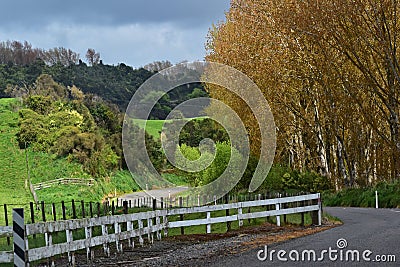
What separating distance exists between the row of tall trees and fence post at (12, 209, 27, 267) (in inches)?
767

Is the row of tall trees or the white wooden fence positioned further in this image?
the row of tall trees

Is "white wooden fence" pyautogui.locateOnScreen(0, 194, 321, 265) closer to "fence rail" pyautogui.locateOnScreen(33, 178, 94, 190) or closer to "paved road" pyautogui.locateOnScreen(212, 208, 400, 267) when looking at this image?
"paved road" pyautogui.locateOnScreen(212, 208, 400, 267)

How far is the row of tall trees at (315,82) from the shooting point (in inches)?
1131

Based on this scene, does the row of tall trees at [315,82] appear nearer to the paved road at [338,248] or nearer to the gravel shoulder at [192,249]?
the gravel shoulder at [192,249]

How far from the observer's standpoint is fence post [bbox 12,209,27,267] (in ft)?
28.7

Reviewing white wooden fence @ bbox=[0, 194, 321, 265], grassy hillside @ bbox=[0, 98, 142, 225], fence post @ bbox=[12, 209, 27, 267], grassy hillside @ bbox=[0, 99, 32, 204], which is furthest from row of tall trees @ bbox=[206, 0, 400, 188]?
grassy hillside @ bbox=[0, 99, 32, 204]

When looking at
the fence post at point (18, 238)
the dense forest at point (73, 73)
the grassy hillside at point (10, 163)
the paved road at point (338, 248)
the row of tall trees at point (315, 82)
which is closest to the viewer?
the fence post at point (18, 238)

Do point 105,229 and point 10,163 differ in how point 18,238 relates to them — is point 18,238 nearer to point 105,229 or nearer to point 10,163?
point 105,229

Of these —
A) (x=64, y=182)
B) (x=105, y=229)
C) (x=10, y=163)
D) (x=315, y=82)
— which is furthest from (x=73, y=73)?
(x=105, y=229)

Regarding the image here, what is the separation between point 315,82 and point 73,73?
102 meters

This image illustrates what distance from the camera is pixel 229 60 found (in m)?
40.1

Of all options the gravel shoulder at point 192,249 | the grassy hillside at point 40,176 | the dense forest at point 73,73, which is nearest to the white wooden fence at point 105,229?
the gravel shoulder at point 192,249

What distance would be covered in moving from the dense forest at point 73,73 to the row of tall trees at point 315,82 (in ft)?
209

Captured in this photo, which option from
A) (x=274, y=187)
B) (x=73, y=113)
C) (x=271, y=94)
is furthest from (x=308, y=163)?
(x=73, y=113)
